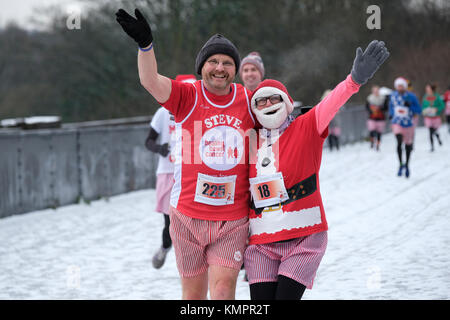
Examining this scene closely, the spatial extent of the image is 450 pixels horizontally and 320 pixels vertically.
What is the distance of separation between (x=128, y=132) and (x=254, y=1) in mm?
19566

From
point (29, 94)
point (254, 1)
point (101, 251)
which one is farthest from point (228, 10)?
point (101, 251)

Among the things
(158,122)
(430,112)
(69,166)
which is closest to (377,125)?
(430,112)

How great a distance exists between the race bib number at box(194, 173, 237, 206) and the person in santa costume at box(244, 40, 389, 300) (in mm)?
127

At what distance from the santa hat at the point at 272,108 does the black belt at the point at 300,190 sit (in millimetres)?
346

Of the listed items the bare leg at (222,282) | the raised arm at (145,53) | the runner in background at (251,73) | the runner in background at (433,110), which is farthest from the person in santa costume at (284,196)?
the runner in background at (433,110)

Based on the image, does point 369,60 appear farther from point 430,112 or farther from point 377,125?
point 377,125

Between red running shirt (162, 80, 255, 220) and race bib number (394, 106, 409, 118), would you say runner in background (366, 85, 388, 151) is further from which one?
red running shirt (162, 80, 255, 220)

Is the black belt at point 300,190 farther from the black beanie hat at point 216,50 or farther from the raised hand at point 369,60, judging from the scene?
the black beanie hat at point 216,50

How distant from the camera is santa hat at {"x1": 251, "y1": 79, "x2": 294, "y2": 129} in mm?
3541

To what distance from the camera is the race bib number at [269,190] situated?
3539 millimetres

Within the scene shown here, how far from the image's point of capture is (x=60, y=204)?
11.0 metres

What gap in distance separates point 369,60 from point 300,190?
0.80 metres
